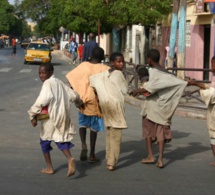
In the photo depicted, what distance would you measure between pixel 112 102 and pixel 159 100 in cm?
71

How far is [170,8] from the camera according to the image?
29.0m

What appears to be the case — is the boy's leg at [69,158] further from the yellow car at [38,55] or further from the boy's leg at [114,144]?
the yellow car at [38,55]

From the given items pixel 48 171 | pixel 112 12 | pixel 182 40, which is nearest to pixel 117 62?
pixel 48 171

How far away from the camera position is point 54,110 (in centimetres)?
665

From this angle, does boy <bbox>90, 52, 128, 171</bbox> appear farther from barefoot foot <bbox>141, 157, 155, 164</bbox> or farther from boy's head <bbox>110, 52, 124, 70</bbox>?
barefoot foot <bbox>141, 157, 155, 164</bbox>

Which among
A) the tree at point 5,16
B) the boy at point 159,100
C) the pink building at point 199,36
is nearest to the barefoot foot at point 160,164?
the boy at point 159,100

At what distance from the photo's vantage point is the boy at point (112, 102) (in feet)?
23.3

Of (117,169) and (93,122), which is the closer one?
(117,169)

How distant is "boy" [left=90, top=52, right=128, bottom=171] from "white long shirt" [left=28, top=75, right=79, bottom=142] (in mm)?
557

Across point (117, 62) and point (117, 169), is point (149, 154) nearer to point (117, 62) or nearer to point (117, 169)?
point (117, 169)

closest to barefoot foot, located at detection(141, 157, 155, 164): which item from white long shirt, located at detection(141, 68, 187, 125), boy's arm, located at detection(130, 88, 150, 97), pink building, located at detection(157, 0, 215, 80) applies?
white long shirt, located at detection(141, 68, 187, 125)

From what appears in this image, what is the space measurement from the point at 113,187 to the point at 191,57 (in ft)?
61.8

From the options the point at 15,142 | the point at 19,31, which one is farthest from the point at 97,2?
the point at 19,31

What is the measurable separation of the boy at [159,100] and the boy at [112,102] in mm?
242
